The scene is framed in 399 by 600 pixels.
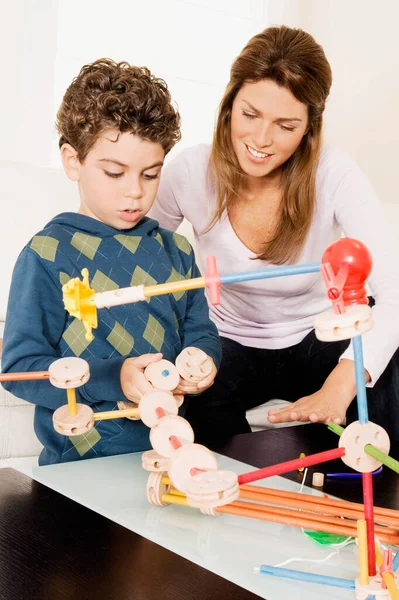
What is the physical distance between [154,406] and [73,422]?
0.10 meters

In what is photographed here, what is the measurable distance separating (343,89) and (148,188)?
2355mm

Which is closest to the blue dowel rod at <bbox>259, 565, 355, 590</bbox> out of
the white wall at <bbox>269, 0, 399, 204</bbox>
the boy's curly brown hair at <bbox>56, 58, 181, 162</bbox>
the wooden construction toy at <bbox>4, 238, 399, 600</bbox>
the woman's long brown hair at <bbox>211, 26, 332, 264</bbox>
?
the wooden construction toy at <bbox>4, 238, 399, 600</bbox>

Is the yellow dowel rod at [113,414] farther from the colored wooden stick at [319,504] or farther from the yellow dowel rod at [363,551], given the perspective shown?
the yellow dowel rod at [363,551]

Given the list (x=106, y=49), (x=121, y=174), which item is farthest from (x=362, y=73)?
(x=121, y=174)

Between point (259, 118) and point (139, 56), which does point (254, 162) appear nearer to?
point (259, 118)

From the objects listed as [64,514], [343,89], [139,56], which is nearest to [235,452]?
[64,514]

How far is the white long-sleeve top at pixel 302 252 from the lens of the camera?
1554mm

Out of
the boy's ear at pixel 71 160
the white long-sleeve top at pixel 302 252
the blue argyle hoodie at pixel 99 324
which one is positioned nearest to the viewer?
the blue argyle hoodie at pixel 99 324

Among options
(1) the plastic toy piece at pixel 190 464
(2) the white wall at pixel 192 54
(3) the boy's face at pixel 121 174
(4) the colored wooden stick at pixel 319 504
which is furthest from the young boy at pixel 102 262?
(2) the white wall at pixel 192 54

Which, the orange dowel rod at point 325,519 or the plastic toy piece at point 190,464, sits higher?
the plastic toy piece at point 190,464

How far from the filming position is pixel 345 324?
62 centimetres

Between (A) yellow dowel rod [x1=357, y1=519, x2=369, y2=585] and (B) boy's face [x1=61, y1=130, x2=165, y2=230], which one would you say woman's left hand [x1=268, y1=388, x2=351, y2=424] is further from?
(A) yellow dowel rod [x1=357, y1=519, x2=369, y2=585]

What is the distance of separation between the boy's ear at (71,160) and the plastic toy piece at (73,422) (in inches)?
18.9

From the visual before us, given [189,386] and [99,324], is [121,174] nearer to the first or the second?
[99,324]
